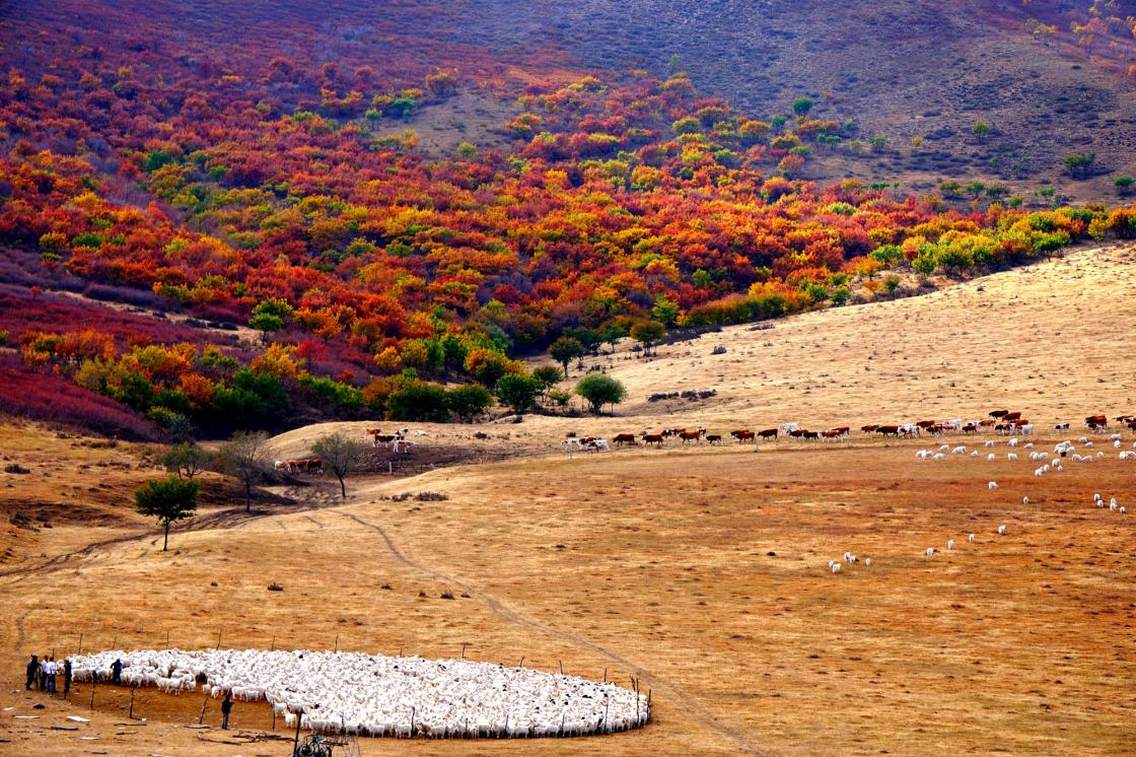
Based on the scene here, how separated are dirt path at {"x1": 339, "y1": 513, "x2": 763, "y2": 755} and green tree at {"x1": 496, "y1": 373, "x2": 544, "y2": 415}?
28.8 meters

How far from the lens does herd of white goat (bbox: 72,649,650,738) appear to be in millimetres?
25297

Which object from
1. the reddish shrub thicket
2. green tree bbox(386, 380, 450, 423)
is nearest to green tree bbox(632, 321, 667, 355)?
green tree bbox(386, 380, 450, 423)

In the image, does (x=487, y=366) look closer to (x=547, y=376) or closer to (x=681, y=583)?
(x=547, y=376)

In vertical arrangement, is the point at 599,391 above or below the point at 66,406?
above

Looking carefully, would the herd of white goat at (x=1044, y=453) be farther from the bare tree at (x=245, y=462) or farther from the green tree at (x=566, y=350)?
the green tree at (x=566, y=350)

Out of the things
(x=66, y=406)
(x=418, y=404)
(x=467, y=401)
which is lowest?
(x=66, y=406)

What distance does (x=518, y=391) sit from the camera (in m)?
77.5

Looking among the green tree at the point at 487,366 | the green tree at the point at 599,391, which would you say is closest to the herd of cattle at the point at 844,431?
the green tree at the point at 599,391

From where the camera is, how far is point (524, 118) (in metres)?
177

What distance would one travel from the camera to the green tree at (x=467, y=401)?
2995 inches

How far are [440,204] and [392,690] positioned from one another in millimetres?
116178

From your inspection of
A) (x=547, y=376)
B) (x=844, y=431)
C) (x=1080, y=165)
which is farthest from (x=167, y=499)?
(x=1080, y=165)

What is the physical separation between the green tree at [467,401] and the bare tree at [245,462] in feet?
57.5

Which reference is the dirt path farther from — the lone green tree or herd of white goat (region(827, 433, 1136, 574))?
herd of white goat (region(827, 433, 1136, 574))
